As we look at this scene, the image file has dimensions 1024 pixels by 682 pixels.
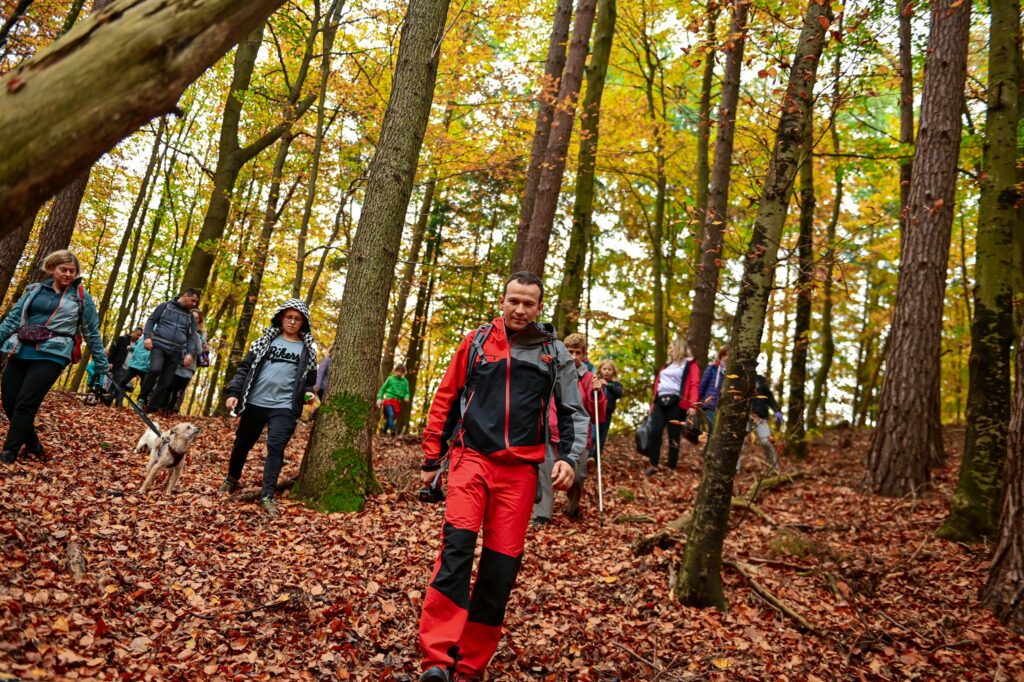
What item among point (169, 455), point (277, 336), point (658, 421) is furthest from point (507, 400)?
point (658, 421)

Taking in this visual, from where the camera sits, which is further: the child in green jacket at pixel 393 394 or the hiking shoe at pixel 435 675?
the child in green jacket at pixel 393 394

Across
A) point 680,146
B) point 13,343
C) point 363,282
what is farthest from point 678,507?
point 680,146

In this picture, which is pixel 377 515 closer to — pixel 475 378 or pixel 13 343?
pixel 475 378

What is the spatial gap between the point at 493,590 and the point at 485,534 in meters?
0.31

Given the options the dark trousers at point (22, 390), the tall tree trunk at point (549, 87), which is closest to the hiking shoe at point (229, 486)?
the dark trousers at point (22, 390)

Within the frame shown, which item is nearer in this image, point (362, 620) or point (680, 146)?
point (362, 620)

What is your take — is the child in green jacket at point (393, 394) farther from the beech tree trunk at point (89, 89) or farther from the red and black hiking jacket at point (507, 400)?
the beech tree trunk at point (89, 89)

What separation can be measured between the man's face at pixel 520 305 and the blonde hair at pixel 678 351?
7272 millimetres

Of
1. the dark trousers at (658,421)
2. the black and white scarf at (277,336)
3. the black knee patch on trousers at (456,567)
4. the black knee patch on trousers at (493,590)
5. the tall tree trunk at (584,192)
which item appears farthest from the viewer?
the tall tree trunk at (584,192)

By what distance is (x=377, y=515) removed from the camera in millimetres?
6562

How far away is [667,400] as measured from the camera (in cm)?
1045

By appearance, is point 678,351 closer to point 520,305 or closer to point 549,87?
point 549,87

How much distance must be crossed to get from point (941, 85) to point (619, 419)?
1584 cm

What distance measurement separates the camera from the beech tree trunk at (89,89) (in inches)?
74.8
